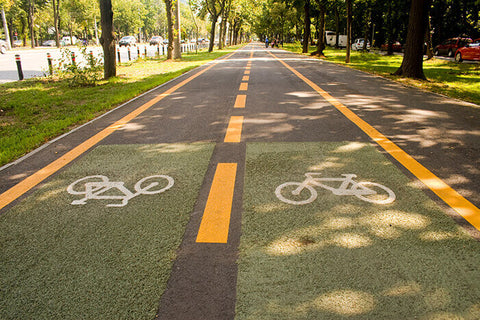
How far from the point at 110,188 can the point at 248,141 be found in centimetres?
228

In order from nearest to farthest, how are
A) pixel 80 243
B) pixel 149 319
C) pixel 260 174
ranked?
pixel 149 319, pixel 80 243, pixel 260 174

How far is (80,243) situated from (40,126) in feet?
16.5

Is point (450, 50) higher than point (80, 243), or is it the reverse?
point (450, 50)

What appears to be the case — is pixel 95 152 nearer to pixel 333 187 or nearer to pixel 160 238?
pixel 160 238

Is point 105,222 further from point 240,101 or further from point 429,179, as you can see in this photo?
point 240,101

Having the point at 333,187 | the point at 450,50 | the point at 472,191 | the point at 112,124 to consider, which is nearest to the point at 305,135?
the point at 333,187

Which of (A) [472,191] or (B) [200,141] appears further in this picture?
(B) [200,141]

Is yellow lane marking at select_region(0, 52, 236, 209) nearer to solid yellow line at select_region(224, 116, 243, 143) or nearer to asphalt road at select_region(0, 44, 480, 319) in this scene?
asphalt road at select_region(0, 44, 480, 319)

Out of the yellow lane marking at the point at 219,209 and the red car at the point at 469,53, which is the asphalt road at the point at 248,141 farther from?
the red car at the point at 469,53

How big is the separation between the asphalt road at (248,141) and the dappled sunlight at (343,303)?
38 millimetres

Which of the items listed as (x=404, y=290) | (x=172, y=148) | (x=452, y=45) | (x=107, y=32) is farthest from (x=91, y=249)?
(x=452, y=45)

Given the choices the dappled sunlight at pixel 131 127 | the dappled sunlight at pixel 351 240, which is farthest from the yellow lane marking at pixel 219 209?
the dappled sunlight at pixel 131 127

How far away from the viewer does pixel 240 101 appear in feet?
28.8

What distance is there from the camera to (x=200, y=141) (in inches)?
216
